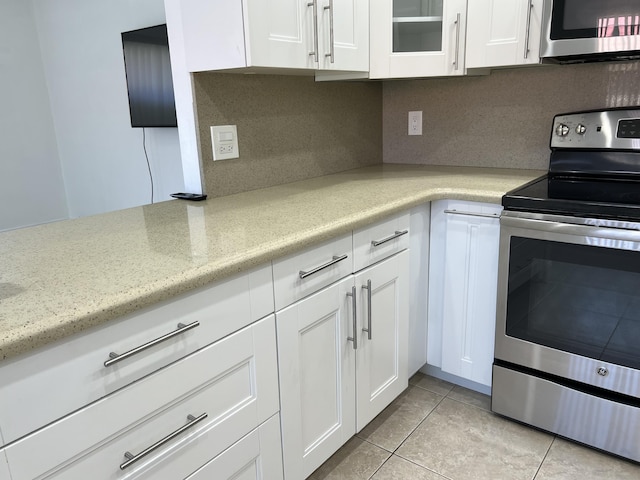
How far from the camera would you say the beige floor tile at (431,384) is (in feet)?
6.90

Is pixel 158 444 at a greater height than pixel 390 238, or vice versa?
pixel 390 238

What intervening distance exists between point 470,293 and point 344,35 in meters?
1.10

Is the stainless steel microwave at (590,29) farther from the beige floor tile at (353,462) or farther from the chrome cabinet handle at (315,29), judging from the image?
the beige floor tile at (353,462)

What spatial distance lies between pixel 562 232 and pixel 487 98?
99 cm

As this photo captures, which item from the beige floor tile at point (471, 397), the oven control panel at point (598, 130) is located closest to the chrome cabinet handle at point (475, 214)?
the oven control panel at point (598, 130)

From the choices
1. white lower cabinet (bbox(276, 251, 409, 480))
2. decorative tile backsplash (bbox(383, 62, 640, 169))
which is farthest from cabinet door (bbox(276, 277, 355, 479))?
decorative tile backsplash (bbox(383, 62, 640, 169))

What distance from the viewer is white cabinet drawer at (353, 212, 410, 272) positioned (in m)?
1.53

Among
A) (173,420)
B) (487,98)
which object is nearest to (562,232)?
(487,98)

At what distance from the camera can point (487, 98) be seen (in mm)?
2285

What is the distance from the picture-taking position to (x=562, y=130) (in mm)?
1934

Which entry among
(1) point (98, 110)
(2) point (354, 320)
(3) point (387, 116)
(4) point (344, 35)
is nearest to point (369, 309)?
(2) point (354, 320)

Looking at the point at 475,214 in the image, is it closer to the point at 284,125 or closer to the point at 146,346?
the point at 284,125

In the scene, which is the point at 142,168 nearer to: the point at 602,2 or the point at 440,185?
the point at 440,185

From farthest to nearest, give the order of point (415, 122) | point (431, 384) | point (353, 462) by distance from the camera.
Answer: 1. point (415, 122)
2. point (431, 384)
3. point (353, 462)
